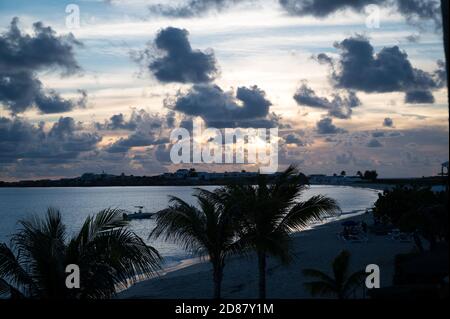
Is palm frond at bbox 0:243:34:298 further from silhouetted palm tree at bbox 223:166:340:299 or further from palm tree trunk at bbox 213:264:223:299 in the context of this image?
silhouetted palm tree at bbox 223:166:340:299

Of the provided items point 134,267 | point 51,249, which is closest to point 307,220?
point 134,267

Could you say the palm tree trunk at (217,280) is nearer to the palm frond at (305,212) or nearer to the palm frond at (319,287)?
the palm frond at (305,212)

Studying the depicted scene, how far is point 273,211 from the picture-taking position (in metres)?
11.0

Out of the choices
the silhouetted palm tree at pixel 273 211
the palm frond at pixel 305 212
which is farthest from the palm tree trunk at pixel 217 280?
the palm frond at pixel 305 212

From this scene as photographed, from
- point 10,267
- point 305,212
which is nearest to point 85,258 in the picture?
point 10,267

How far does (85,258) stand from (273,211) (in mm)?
4384

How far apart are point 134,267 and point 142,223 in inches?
2856

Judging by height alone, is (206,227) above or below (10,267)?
above

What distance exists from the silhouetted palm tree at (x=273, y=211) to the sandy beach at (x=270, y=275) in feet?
22.4

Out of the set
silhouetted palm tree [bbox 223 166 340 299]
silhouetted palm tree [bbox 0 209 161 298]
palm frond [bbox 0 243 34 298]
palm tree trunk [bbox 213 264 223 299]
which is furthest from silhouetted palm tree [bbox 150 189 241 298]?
palm frond [bbox 0 243 34 298]

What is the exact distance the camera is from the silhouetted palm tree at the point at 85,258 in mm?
7422

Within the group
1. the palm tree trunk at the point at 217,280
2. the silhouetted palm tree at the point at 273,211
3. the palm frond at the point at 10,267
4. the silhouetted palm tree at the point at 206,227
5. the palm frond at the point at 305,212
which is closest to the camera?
the palm frond at the point at 10,267

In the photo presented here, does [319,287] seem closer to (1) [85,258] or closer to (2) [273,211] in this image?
(2) [273,211]
